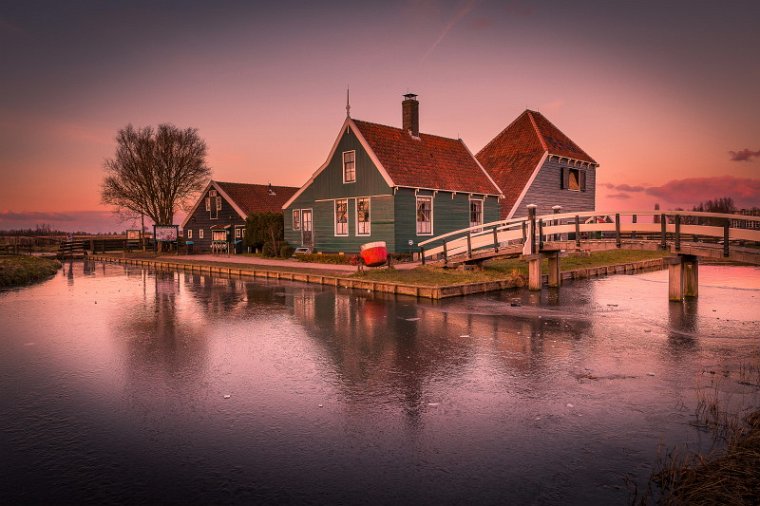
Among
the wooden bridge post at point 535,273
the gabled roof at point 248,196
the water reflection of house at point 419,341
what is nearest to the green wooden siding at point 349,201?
the wooden bridge post at point 535,273

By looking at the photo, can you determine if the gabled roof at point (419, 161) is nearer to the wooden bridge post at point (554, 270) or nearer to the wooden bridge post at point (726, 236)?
the wooden bridge post at point (554, 270)

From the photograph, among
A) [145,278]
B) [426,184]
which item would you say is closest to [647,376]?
[426,184]

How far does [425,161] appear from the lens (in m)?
31.2

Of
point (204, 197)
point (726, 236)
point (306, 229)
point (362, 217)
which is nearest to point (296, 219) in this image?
point (306, 229)

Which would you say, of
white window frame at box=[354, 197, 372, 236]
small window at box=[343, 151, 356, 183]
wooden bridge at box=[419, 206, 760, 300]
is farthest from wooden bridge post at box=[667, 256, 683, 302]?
small window at box=[343, 151, 356, 183]

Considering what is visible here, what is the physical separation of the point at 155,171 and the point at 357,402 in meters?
51.7

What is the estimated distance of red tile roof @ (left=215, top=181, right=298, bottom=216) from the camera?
4600 centimetres

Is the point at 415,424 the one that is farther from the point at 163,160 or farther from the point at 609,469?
the point at 163,160

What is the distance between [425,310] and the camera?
1477cm

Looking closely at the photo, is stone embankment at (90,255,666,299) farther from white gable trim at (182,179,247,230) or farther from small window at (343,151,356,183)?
white gable trim at (182,179,247,230)

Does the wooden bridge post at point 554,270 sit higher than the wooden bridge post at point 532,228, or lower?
lower

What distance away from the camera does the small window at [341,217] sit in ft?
101

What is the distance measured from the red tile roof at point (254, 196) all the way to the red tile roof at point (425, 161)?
60.2 ft

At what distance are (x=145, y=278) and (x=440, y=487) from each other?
25281 millimetres
